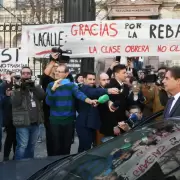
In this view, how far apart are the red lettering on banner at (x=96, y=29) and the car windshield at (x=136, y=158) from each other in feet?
11.8

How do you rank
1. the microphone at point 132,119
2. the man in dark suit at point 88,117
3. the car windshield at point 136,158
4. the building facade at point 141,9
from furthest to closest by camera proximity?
the building facade at point 141,9 < the man in dark suit at point 88,117 < the microphone at point 132,119 < the car windshield at point 136,158

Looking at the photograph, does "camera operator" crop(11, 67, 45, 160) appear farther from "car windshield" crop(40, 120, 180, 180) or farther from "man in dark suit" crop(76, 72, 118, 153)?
"car windshield" crop(40, 120, 180, 180)

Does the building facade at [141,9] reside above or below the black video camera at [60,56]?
above

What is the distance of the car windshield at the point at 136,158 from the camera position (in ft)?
7.93

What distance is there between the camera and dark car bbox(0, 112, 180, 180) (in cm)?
243

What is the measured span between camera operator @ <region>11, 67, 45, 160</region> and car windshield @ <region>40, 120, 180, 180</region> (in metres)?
2.72

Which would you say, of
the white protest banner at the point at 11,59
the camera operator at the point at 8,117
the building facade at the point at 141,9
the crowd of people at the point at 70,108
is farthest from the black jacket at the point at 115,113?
the building facade at the point at 141,9

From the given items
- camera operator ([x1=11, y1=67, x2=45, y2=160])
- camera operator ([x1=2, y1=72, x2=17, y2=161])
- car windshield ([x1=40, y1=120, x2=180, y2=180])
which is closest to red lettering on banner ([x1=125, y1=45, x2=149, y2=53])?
camera operator ([x1=11, y1=67, x2=45, y2=160])

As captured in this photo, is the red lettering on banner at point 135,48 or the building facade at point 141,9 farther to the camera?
the building facade at point 141,9

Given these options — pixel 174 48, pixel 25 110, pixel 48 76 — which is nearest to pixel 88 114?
pixel 25 110

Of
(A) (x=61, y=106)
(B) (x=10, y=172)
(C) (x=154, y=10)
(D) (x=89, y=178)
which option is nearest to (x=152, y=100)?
(A) (x=61, y=106)

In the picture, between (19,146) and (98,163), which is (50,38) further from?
(98,163)

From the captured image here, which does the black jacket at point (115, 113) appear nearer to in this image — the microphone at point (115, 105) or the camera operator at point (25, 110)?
the microphone at point (115, 105)

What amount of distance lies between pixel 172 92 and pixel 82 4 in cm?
290
